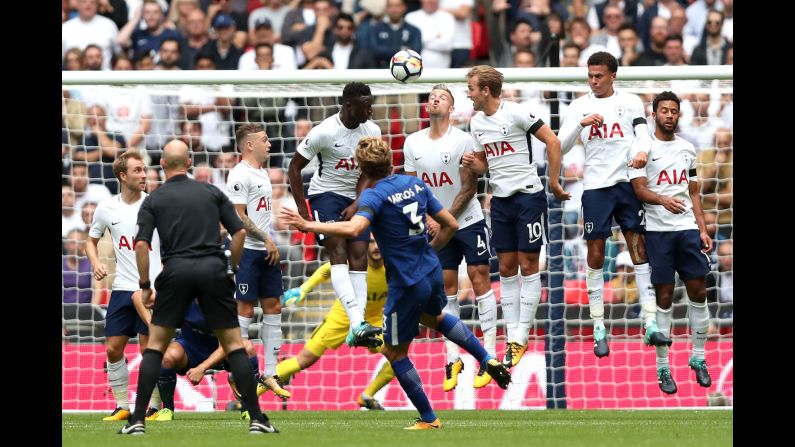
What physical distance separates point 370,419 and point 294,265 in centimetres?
353

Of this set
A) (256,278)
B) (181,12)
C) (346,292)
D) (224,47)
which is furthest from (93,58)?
(346,292)

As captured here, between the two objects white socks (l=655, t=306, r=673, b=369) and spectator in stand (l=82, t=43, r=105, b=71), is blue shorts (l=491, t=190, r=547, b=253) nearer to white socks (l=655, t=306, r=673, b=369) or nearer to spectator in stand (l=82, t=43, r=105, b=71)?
white socks (l=655, t=306, r=673, b=369)

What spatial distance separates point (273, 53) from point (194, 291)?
9.12 meters

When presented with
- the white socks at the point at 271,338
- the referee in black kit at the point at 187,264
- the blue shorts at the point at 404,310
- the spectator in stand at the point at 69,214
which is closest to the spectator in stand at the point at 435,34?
the spectator in stand at the point at 69,214

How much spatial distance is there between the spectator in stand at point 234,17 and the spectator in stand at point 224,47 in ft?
0.30

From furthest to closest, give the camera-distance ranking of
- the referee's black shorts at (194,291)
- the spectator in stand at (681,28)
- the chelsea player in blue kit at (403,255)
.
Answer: the spectator in stand at (681,28)
the chelsea player in blue kit at (403,255)
the referee's black shorts at (194,291)

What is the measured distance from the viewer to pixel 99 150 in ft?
49.7

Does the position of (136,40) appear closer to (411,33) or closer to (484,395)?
(411,33)

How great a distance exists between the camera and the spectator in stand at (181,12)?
1986 cm

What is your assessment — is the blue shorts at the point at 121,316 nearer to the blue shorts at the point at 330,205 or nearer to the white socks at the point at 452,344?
the blue shorts at the point at 330,205

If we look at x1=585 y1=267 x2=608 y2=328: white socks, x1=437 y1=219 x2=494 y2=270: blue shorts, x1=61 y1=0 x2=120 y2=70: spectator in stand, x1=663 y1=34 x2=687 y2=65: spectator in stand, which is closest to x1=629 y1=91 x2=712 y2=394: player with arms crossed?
x1=585 y1=267 x2=608 y2=328: white socks

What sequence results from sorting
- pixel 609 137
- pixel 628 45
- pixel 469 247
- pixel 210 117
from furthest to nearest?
pixel 628 45 < pixel 210 117 < pixel 469 247 < pixel 609 137

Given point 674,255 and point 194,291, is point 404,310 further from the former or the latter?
point 674,255
